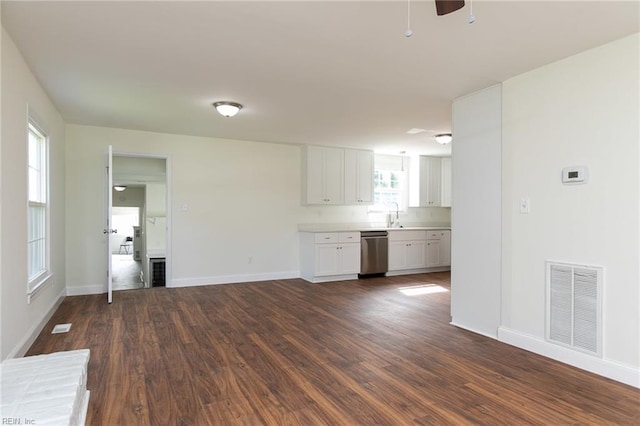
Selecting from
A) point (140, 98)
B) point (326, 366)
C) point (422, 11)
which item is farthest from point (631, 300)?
point (140, 98)

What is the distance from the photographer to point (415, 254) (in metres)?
7.19

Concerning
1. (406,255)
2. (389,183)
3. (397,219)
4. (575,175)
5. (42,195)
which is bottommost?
(406,255)

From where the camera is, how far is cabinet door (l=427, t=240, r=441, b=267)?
24.1 feet

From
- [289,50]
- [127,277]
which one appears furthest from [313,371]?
[127,277]

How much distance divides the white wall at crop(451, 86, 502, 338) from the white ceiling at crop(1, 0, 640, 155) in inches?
10.7

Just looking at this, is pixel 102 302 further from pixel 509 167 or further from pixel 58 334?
pixel 509 167

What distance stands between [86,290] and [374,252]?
4.58 meters

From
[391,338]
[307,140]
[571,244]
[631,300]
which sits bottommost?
[391,338]

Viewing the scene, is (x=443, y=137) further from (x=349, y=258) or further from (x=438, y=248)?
(x=438, y=248)

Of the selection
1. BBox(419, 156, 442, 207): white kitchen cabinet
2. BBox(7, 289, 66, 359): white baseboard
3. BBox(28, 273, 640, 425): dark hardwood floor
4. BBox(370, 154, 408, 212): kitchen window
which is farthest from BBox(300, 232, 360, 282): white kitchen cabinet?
BBox(7, 289, 66, 359): white baseboard

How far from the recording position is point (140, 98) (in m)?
3.97

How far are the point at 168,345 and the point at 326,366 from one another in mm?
1459

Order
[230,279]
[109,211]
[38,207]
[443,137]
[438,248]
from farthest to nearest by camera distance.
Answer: [438,248]
[230,279]
[443,137]
[109,211]
[38,207]

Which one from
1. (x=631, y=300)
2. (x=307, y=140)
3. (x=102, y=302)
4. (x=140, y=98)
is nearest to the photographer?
(x=631, y=300)
